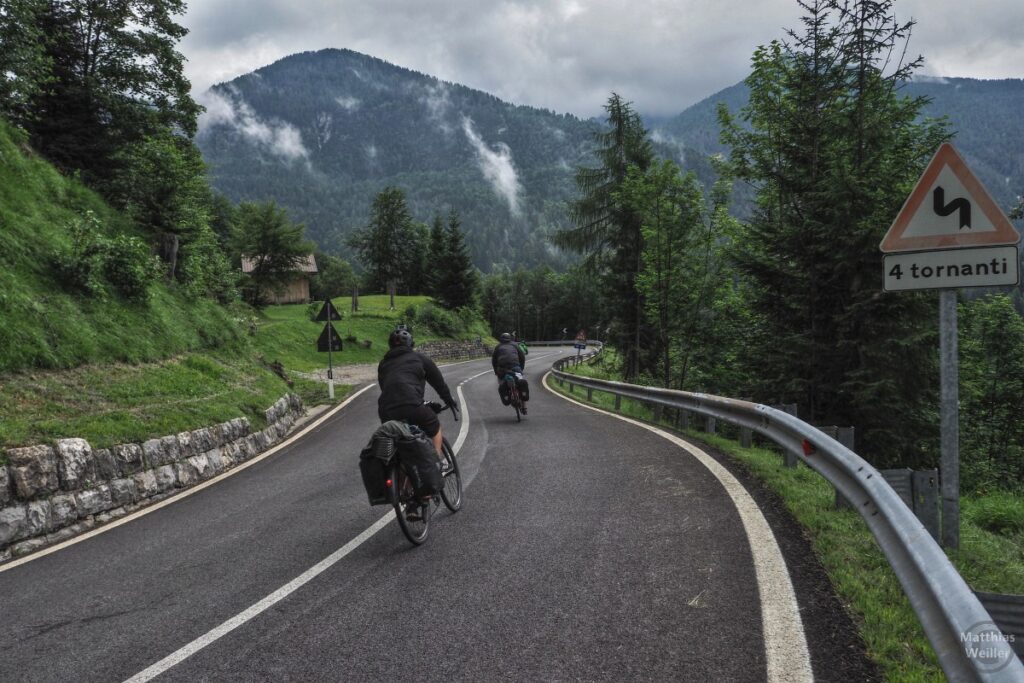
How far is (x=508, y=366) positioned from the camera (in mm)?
13836

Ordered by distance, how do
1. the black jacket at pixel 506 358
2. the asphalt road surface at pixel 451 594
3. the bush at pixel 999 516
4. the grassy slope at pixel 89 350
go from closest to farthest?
the asphalt road surface at pixel 451 594 < the bush at pixel 999 516 < the grassy slope at pixel 89 350 < the black jacket at pixel 506 358

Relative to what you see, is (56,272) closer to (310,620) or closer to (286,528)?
(286,528)

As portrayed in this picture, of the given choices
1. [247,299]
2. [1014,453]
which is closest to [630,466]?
[1014,453]

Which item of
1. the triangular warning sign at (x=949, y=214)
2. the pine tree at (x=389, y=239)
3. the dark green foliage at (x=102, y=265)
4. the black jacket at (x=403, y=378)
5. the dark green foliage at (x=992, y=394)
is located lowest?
the dark green foliage at (x=992, y=394)

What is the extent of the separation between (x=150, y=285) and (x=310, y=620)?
1296 cm

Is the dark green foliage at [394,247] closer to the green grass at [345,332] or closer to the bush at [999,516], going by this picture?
the green grass at [345,332]

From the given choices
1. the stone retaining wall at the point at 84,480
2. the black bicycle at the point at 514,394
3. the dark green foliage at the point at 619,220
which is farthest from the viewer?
the dark green foliage at the point at 619,220

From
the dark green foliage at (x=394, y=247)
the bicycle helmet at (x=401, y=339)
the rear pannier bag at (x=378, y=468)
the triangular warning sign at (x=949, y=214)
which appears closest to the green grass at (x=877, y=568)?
the triangular warning sign at (x=949, y=214)

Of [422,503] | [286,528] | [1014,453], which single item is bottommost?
[1014,453]

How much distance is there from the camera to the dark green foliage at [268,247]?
1896 inches

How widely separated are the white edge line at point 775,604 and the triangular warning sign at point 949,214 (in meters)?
2.28

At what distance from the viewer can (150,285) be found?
46.4 feet

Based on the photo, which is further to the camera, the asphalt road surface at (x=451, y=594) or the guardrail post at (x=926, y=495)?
the guardrail post at (x=926, y=495)

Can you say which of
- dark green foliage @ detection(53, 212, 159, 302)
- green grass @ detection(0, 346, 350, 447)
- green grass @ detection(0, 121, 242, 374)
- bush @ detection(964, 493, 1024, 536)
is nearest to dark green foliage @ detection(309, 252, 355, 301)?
green grass @ detection(0, 121, 242, 374)
